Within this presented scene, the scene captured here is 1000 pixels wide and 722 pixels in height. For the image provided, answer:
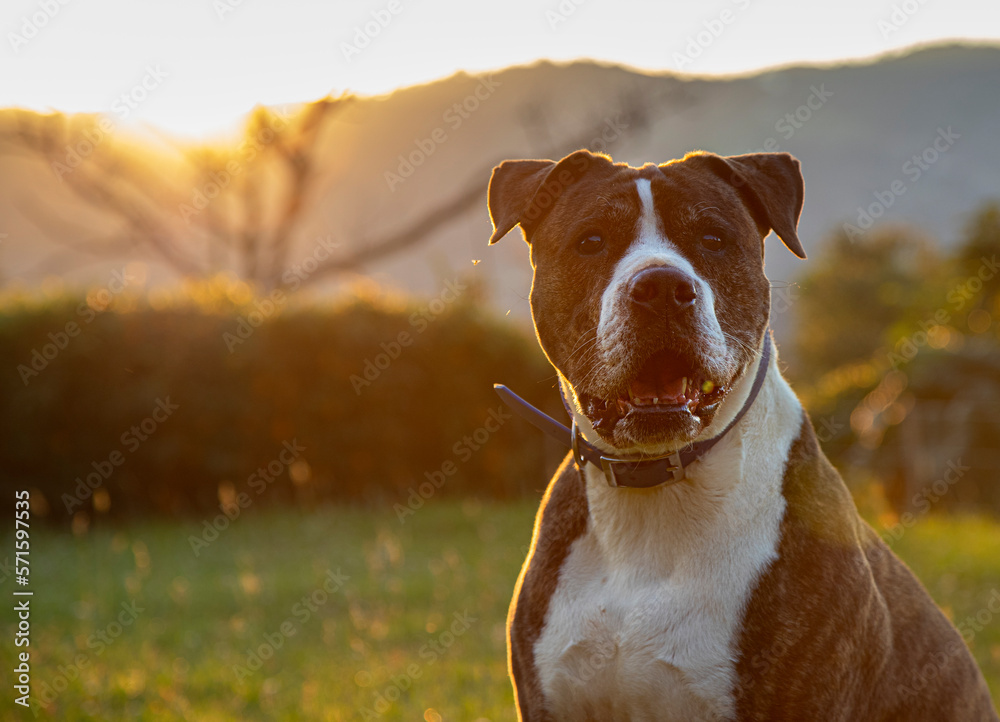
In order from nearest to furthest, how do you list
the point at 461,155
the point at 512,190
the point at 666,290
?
the point at 666,290
the point at 512,190
the point at 461,155

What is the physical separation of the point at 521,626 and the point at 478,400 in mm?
8002

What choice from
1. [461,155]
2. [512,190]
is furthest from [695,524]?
[461,155]

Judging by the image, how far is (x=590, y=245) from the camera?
246 centimetres

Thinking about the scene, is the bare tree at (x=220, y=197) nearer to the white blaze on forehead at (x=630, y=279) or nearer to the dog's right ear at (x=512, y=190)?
the dog's right ear at (x=512, y=190)

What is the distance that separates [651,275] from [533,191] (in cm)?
68

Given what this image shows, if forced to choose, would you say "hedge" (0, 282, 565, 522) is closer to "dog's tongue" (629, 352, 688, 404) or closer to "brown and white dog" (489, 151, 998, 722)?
"brown and white dog" (489, 151, 998, 722)

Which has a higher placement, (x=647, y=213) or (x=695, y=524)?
(x=647, y=213)

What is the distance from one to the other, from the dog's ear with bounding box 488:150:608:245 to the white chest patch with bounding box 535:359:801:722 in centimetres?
89

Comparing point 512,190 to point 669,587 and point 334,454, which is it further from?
point 334,454

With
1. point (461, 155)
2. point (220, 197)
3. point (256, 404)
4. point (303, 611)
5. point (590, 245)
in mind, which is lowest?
Result: point (220, 197)

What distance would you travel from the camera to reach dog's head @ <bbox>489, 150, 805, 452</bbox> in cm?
218

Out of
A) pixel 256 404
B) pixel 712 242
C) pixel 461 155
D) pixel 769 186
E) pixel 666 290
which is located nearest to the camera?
pixel 666 290

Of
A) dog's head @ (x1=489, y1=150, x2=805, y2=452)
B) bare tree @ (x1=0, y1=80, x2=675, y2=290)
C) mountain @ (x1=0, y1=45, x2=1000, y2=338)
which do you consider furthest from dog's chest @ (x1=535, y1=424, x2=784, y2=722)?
bare tree @ (x1=0, y1=80, x2=675, y2=290)

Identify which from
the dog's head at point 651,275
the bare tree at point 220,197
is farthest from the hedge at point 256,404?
the bare tree at point 220,197
